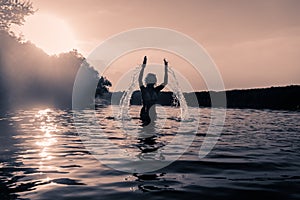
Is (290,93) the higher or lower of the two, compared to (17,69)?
lower

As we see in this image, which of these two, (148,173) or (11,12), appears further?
(11,12)

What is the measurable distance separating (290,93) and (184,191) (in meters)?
48.6

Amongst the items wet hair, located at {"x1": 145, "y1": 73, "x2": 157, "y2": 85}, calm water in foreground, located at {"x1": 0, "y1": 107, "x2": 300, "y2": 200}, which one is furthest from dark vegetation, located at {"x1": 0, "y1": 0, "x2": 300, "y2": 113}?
calm water in foreground, located at {"x1": 0, "y1": 107, "x2": 300, "y2": 200}

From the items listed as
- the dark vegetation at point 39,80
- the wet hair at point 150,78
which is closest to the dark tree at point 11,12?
the dark vegetation at point 39,80

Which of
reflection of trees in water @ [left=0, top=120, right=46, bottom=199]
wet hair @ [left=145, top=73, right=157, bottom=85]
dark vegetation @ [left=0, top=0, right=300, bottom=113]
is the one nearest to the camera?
reflection of trees in water @ [left=0, top=120, right=46, bottom=199]

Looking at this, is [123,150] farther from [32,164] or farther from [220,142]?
[220,142]

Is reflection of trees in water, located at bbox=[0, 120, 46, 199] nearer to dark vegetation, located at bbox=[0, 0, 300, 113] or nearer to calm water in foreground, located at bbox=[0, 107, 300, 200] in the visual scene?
calm water in foreground, located at bbox=[0, 107, 300, 200]

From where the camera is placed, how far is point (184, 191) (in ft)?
18.0

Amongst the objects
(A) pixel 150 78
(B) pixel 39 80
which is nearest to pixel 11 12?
(B) pixel 39 80

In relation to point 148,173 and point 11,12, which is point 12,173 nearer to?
point 148,173

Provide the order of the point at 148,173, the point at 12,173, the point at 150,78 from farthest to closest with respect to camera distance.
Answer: the point at 150,78 < the point at 148,173 < the point at 12,173

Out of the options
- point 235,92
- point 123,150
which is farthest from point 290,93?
point 123,150

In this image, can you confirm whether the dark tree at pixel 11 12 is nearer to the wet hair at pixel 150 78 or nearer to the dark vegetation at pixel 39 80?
the dark vegetation at pixel 39 80

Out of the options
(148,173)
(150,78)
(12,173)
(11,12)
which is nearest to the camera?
(12,173)
